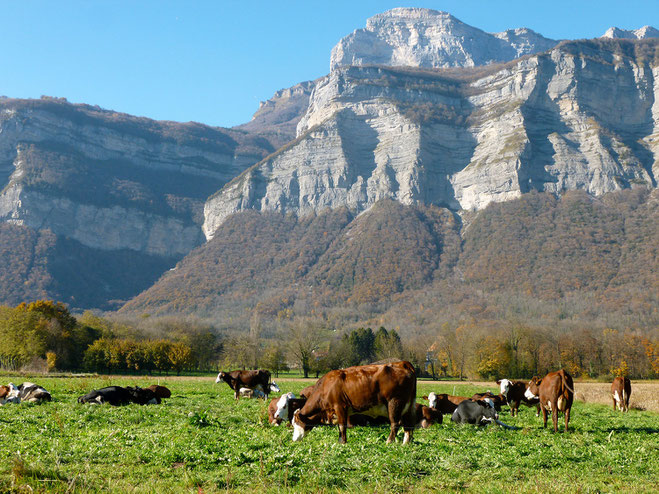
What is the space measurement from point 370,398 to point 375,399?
0.11 m

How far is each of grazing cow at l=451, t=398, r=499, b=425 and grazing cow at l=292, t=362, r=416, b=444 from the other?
501 centimetres

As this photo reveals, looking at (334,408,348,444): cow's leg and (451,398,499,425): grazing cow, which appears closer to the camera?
(334,408,348,444): cow's leg

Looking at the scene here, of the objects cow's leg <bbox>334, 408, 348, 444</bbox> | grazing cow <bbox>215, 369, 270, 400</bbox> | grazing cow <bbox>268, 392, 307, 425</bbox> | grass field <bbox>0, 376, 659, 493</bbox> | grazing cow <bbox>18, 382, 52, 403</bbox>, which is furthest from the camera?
grazing cow <bbox>215, 369, 270, 400</bbox>

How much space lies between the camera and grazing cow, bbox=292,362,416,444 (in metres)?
10.1

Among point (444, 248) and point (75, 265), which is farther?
point (75, 265)

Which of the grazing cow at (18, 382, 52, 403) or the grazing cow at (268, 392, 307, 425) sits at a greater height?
the grazing cow at (268, 392, 307, 425)

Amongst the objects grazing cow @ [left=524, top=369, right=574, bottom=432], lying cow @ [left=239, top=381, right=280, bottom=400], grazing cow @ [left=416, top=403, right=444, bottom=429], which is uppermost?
grazing cow @ [left=524, top=369, right=574, bottom=432]

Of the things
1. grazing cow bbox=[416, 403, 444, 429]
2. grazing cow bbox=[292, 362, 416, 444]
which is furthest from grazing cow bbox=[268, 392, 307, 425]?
grazing cow bbox=[416, 403, 444, 429]

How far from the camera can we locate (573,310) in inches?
4444

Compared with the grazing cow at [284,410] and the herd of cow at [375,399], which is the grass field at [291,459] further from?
the grazing cow at [284,410]

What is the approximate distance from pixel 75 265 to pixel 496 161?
176 meters

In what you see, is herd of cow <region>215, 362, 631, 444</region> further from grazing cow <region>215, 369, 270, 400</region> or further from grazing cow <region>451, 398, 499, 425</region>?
grazing cow <region>215, 369, 270, 400</region>

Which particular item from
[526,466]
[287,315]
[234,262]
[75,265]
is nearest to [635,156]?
[287,315]

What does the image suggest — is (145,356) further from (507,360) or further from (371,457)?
(371,457)
